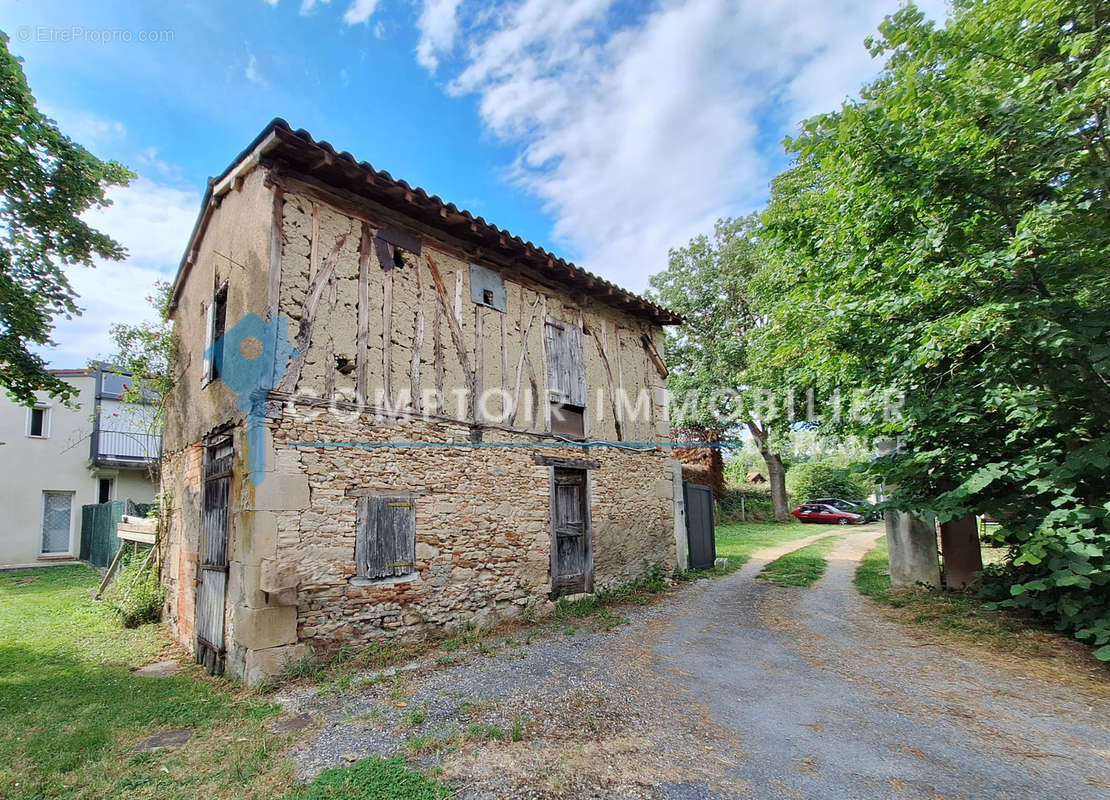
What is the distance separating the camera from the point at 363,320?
6184 millimetres

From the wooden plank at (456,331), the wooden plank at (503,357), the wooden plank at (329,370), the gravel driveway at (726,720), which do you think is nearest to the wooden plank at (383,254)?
the wooden plank at (456,331)

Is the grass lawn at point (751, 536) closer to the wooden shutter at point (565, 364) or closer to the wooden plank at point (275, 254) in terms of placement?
the wooden shutter at point (565, 364)

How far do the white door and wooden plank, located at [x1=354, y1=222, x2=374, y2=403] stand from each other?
627 inches

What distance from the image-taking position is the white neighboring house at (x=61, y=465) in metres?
14.6

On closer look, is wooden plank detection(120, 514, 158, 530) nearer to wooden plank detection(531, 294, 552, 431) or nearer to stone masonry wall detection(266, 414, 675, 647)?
stone masonry wall detection(266, 414, 675, 647)

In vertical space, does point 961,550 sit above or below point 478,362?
below

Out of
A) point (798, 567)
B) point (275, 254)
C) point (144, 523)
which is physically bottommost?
point (798, 567)

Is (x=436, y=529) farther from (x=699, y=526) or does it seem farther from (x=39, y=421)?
(x=39, y=421)

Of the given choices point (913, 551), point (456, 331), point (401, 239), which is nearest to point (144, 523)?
point (456, 331)

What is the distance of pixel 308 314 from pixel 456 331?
1.92 m

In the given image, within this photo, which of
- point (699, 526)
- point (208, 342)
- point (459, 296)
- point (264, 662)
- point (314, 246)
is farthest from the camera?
point (699, 526)

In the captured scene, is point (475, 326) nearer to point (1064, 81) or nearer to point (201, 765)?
point (201, 765)

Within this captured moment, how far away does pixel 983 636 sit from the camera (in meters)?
5.92

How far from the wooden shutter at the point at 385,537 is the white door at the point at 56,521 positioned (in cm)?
1594
